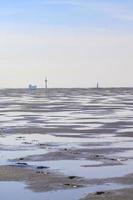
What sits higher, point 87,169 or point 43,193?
point 43,193

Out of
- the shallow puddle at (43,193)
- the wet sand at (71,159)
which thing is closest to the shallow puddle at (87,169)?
the wet sand at (71,159)

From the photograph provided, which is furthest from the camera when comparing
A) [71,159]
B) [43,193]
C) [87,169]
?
[71,159]

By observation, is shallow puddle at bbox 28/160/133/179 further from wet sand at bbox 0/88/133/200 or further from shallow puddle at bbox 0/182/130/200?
shallow puddle at bbox 0/182/130/200

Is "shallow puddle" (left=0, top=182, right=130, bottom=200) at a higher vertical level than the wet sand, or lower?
higher

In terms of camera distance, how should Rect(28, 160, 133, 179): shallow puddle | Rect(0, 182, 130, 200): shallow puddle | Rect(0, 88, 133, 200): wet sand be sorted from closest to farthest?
Rect(0, 182, 130, 200): shallow puddle < Rect(0, 88, 133, 200): wet sand < Rect(28, 160, 133, 179): shallow puddle

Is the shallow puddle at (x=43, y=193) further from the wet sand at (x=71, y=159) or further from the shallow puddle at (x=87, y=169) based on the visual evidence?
the shallow puddle at (x=87, y=169)

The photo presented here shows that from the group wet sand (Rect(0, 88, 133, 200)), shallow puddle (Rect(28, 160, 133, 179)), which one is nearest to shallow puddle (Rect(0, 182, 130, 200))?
wet sand (Rect(0, 88, 133, 200))

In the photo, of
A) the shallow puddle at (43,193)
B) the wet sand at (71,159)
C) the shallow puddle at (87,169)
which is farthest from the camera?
the shallow puddle at (87,169)

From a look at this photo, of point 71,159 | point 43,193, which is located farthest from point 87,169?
point 43,193

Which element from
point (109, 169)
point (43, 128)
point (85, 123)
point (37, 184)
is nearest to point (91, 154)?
point (109, 169)

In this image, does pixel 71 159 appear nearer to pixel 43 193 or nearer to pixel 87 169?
pixel 87 169

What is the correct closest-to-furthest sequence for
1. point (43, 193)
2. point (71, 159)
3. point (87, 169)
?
point (43, 193) → point (87, 169) → point (71, 159)

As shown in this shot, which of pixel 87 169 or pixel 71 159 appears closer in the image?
pixel 87 169

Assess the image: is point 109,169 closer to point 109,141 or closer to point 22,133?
point 109,141
